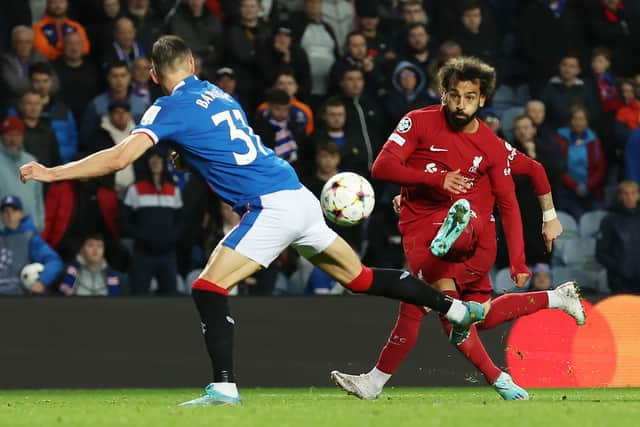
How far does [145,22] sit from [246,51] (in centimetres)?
107

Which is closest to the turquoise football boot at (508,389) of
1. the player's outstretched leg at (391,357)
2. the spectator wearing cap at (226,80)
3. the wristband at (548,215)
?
the player's outstretched leg at (391,357)

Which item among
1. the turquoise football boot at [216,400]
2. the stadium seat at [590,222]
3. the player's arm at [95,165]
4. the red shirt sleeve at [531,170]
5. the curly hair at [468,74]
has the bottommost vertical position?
the stadium seat at [590,222]

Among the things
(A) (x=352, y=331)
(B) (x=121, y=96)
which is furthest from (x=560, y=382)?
(B) (x=121, y=96)

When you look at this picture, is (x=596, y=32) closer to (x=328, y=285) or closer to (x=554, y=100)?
(x=554, y=100)

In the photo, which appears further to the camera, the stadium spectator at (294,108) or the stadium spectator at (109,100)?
the stadium spectator at (294,108)

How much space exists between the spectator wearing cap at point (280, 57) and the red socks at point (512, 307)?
558cm

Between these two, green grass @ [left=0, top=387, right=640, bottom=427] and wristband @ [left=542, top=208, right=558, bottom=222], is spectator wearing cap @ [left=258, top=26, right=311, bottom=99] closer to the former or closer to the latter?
wristband @ [left=542, top=208, right=558, bottom=222]

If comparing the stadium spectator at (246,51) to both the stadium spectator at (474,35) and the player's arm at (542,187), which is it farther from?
the player's arm at (542,187)

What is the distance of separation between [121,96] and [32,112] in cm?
93

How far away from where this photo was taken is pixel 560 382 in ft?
36.7

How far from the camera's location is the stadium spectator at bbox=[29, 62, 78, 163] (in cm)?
1276

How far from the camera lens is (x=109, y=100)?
13.1m

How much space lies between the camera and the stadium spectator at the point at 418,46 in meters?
14.5

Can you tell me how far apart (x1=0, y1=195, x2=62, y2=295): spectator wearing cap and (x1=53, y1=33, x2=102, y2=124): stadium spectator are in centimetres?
178
